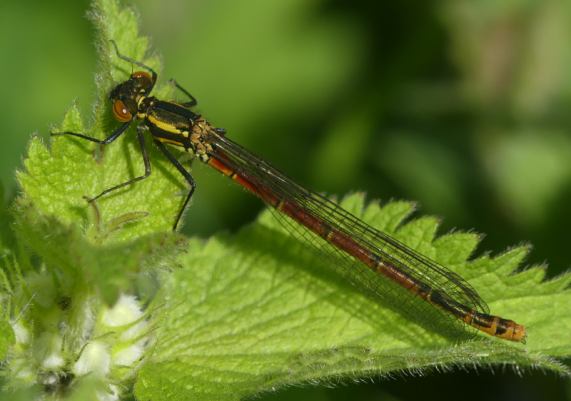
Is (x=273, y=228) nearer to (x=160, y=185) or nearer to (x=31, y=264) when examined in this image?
(x=160, y=185)

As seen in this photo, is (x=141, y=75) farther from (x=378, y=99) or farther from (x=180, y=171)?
(x=378, y=99)

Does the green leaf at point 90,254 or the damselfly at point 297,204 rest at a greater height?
the damselfly at point 297,204

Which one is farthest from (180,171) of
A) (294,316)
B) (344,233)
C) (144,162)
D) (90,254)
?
(90,254)

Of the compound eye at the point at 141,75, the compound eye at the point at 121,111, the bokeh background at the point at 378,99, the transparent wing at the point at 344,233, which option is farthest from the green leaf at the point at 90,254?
the bokeh background at the point at 378,99

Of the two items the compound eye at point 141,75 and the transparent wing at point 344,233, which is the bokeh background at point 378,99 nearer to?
the transparent wing at point 344,233

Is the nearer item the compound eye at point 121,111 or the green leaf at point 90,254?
the green leaf at point 90,254

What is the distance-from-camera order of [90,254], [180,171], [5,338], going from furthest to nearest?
[180,171] < [5,338] < [90,254]

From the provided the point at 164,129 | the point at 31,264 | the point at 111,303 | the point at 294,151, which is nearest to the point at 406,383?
the point at 294,151

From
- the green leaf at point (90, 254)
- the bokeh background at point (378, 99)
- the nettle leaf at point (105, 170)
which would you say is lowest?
the green leaf at point (90, 254)
